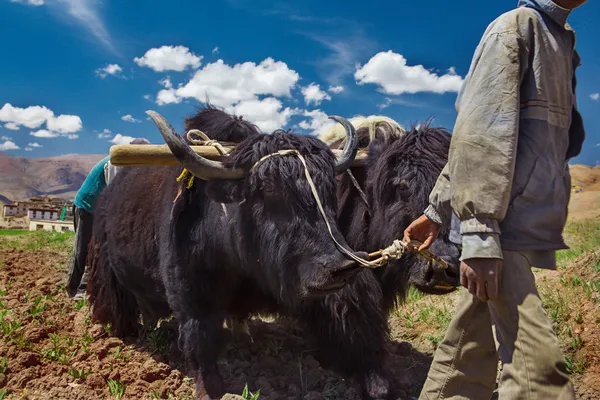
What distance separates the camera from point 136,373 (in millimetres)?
3873

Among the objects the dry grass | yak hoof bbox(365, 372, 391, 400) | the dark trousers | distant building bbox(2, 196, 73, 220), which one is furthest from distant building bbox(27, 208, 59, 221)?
yak hoof bbox(365, 372, 391, 400)

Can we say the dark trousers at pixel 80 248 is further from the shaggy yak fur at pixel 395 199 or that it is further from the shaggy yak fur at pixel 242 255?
the shaggy yak fur at pixel 395 199

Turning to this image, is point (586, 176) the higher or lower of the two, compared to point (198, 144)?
higher

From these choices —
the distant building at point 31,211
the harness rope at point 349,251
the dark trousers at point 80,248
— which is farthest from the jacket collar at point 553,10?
the distant building at point 31,211

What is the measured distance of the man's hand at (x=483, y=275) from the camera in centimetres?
193

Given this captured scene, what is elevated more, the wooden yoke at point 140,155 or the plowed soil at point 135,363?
the wooden yoke at point 140,155

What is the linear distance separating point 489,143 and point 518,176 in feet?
0.62

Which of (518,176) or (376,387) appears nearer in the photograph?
(518,176)

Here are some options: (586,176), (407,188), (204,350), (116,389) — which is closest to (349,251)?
(407,188)

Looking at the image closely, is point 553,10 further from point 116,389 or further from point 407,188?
point 116,389

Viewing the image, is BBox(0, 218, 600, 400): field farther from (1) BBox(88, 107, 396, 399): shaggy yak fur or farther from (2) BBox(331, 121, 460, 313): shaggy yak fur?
(2) BBox(331, 121, 460, 313): shaggy yak fur

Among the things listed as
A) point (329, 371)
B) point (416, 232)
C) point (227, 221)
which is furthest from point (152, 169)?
point (416, 232)

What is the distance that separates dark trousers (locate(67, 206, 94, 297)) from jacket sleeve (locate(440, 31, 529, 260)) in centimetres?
488

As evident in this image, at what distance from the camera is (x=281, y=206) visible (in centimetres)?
310
